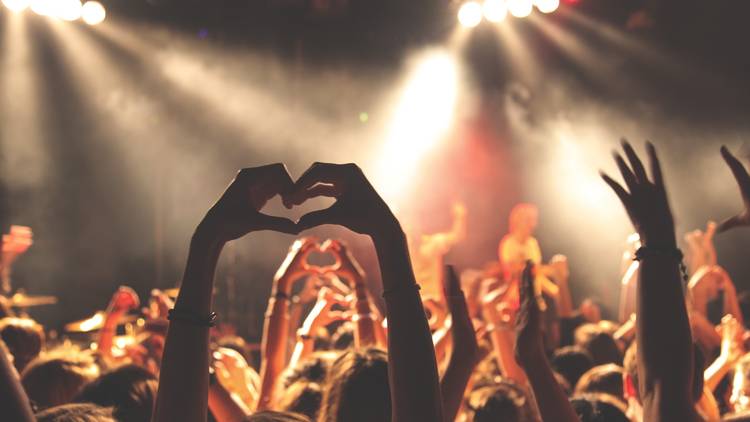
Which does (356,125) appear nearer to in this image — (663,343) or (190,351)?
(663,343)

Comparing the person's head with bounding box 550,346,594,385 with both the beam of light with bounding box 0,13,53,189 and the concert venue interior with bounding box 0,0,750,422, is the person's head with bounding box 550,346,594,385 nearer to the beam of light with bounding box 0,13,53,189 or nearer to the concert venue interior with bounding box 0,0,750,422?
the concert venue interior with bounding box 0,0,750,422

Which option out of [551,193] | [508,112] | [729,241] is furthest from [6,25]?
[729,241]

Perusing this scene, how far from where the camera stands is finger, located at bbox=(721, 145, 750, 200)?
5.58 ft

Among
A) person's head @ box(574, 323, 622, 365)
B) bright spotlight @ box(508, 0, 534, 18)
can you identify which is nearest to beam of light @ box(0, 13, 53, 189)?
bright spotlight @ box(508, 0, 534, 18)

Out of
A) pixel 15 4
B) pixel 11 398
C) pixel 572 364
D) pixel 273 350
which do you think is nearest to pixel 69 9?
pixel 15 4

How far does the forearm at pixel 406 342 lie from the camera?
1269mm

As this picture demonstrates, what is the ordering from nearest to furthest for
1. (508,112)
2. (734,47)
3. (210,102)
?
1. (734,47)
2. (210,102)
3. (508,112)

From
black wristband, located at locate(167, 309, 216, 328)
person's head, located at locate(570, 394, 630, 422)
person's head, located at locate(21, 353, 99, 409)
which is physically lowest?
person's head, located at locate(570, 394, 630, 422)

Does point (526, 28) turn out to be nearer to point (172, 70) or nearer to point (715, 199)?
point (715, 199)

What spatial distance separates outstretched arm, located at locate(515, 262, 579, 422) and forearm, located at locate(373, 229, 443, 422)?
526 millimetres

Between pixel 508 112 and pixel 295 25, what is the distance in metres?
3.90

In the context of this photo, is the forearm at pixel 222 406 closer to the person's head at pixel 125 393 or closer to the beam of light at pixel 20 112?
the person's head at pixel 125 393

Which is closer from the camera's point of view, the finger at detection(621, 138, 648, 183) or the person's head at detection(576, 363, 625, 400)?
the finger at detection(621, 138, 648, 183)

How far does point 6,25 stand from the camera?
9.21 metres
